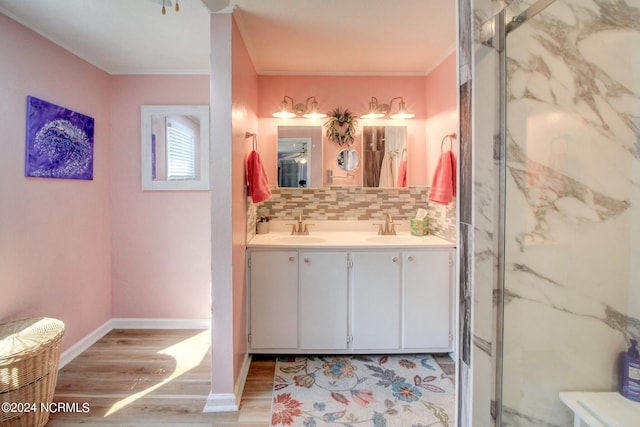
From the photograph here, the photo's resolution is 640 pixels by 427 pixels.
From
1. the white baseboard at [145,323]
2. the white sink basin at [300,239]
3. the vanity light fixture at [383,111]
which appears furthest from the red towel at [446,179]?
the white baseboard at [145,323]

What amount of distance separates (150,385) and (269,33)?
2.53 m

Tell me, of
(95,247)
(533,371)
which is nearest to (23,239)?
(95,247)

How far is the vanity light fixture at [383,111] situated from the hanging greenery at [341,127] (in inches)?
4.8

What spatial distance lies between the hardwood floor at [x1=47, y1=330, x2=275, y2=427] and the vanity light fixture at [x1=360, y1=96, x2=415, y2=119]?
225 cm

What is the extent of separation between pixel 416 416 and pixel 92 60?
353 centimetres

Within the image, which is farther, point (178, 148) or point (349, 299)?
point (178, 148)

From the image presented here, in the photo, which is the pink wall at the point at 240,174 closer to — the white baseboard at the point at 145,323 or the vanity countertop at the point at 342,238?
the vanity countertop at the point at 342,238

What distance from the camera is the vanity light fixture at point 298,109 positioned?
266 centimetres

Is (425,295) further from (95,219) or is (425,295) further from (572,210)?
(95,219)

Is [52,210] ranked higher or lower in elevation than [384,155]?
lower

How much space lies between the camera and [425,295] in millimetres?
2279

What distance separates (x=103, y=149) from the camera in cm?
262

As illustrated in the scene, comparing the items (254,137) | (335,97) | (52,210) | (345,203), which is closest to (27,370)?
(52,210)

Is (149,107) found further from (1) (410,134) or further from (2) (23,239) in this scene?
(1) (410,134)
